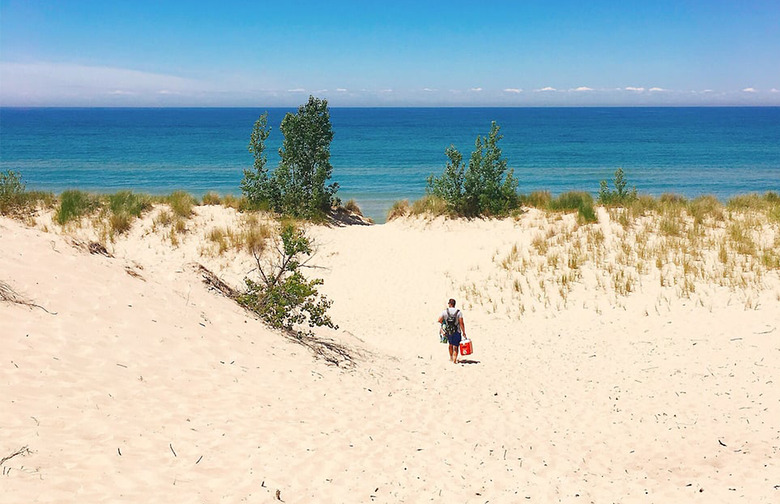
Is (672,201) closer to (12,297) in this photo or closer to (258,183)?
(258,183)

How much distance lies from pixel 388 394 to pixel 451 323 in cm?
316

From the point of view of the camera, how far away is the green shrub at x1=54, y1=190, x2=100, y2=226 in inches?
751

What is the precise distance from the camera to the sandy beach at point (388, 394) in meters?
4.89

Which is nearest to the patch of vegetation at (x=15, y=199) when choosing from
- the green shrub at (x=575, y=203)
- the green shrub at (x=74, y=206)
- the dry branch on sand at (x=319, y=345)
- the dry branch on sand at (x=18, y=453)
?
the green shrub at (x=74, y=206)

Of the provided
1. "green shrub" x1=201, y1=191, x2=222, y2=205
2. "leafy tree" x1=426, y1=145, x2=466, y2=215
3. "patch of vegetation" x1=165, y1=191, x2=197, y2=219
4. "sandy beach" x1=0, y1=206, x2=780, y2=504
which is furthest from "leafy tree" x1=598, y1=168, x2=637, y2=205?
"patch of vegetation" x1=165, y1=191, x2=197, y2=219

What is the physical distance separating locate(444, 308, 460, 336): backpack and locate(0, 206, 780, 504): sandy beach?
0.65 m

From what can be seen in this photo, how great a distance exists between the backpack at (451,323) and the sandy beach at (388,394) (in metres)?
0.65

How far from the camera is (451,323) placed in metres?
10.9

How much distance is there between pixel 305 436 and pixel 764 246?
51.8 feet

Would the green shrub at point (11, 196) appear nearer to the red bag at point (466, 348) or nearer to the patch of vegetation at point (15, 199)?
the patch of vegetation at point (15, 199)

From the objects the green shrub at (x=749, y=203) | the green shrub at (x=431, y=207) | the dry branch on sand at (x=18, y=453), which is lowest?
the dry branch on sand at (x=18, y=453)

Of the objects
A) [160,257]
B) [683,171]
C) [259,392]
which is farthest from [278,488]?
[683,171]

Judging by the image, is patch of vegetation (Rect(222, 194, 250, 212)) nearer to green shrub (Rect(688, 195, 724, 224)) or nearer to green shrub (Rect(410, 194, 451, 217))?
green shrub (Rect(410, 194, 451, 217))

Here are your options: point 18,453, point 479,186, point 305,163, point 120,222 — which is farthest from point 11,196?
point 18,453
